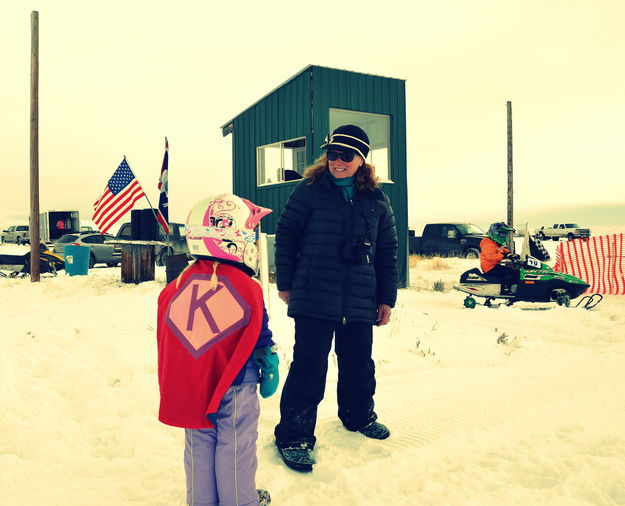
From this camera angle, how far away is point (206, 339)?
7.95ft

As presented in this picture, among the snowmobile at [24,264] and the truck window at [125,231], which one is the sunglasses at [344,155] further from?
the truck window at [125,231]

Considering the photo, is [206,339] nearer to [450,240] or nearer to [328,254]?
[328,254]

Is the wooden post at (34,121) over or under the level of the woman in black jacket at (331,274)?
over

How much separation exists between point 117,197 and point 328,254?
9190mm

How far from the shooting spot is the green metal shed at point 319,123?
43.7ft

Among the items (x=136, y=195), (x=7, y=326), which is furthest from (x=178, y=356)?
(x=136, y=195)

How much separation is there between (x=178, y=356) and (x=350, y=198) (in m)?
1.63

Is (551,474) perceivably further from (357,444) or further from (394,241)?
(394,241)

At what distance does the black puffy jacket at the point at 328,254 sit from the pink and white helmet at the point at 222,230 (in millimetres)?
876

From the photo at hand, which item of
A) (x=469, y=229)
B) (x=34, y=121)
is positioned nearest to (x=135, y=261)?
(x=34, y=121)

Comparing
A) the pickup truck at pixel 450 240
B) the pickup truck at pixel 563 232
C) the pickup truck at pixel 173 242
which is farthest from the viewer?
the pickup truck at pixel 563 232

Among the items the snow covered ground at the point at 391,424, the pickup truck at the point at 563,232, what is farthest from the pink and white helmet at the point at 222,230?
the pickup truck at the point at 563,232

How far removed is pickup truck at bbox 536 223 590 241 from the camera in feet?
152

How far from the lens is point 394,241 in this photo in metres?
3.75
